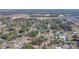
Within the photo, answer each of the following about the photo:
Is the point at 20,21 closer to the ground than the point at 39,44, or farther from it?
farther from it
